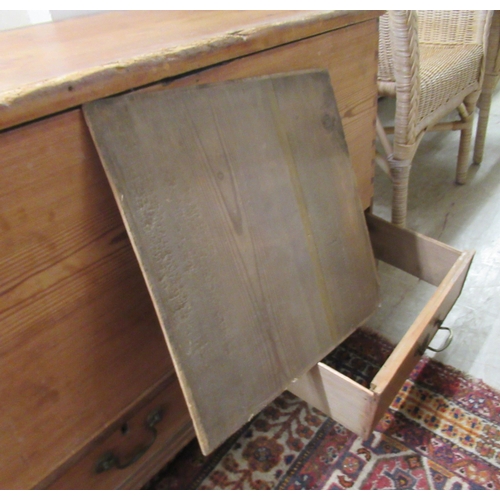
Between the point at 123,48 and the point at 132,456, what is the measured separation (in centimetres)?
59

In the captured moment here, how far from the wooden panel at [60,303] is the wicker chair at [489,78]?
4.64ft

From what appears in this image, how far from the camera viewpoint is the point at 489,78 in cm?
145

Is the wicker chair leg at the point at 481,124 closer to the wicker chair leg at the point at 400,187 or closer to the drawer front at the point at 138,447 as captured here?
the wicker chair leg at the point at 400,187

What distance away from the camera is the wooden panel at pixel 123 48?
0.39 m

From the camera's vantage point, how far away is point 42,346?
47 centimetres

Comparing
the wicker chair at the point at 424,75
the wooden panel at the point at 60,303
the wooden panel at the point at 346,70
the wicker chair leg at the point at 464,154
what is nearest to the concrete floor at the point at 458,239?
the wicker chair leg at the point at 464,154

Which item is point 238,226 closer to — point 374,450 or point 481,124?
point 374,450

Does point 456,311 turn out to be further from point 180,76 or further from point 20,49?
point 20,49

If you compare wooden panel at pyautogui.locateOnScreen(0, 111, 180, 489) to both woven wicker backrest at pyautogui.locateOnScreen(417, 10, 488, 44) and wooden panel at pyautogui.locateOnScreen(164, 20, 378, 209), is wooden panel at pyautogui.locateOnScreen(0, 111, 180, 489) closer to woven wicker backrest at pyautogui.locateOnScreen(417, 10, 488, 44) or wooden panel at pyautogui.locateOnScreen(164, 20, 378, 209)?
wooden panel at pyautogui.locateOnScreen(164, 20, 378, 209)

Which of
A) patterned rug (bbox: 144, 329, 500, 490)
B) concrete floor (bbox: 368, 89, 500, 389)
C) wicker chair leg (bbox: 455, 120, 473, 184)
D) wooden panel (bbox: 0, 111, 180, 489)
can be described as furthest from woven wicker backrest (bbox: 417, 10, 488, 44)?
wooden panel (bbox: 0, 111, 180, 489)

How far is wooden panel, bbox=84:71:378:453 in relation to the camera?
48 centimetres

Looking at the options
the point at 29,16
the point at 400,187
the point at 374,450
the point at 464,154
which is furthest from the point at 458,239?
the point at 29,16

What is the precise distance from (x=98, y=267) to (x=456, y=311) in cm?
86

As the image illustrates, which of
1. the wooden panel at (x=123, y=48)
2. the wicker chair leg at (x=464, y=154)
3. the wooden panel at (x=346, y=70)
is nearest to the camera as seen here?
the wooden panel at (x=123, y=48)
